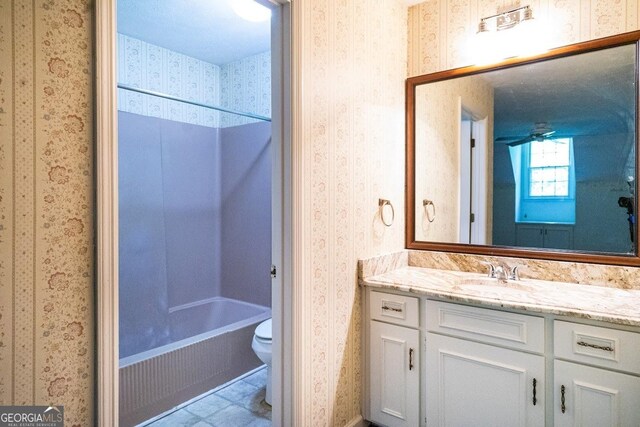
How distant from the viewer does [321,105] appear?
65.7 inches

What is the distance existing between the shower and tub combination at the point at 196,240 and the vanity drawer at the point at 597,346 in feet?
6.35

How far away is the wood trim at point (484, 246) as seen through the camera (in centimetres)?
172

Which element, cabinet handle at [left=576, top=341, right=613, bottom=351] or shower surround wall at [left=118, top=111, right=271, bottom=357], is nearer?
cabinet handle at [left=576, top=341, right=613, bottom=351]

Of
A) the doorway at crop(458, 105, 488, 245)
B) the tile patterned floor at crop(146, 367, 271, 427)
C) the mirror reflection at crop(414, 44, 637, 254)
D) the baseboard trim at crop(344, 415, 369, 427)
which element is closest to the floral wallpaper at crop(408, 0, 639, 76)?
the mirror reflection at crop(414, 44, 637, 254)

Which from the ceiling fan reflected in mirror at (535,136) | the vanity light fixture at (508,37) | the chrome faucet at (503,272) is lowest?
the chrome faucet at (503,272)

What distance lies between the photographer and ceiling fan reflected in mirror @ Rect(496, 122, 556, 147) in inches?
75.2

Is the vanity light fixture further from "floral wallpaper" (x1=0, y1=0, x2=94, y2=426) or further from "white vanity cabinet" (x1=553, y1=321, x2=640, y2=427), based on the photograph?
"floral wallpaper" (x1=0, y1=0, x2=94, y2=426)

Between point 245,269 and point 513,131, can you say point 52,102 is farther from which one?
point 245,269

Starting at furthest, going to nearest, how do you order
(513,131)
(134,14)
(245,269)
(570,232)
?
(245,269) < (134,14) < (513,131) < (570,232)

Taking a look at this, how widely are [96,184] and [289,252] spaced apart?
812 mm

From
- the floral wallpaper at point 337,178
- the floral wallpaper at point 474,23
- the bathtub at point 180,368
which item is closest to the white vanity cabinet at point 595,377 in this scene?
the floral wallpaper at point 337,178

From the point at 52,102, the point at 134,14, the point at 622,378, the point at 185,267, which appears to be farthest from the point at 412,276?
the point at 134,14

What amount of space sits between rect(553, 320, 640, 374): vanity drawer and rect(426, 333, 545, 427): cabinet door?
0.12 meters

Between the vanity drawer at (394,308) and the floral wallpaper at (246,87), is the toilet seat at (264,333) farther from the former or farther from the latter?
the floral wallpaper at (246,87)
